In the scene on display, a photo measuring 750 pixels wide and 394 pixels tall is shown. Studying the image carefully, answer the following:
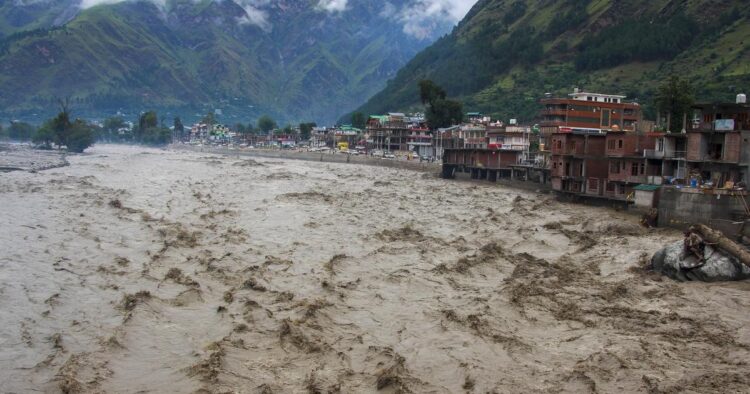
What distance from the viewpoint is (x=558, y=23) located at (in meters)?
189

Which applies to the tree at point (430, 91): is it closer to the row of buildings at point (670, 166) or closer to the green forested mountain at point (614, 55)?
the green forested mountain at point (614, 55)

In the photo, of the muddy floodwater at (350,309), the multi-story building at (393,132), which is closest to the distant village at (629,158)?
the muddy floodwater at (350,309)

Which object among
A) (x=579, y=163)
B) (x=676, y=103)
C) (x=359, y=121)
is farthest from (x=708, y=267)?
(x=359, y=121)

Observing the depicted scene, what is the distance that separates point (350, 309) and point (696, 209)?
26.2 m

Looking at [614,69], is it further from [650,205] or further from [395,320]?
[395,320]

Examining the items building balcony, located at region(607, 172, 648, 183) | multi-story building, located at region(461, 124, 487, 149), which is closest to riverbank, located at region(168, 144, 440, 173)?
multi-story building, located at region(461, 124, 487, 149)

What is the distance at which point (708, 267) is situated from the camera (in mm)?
27344

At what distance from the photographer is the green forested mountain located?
12925 cm

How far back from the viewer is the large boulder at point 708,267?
27141mm

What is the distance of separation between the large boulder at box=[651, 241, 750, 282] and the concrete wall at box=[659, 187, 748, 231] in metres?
8.63

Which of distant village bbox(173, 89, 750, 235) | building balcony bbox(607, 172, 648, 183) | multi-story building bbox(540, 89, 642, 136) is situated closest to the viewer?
distant village bbox(173, 89, 750, 235)

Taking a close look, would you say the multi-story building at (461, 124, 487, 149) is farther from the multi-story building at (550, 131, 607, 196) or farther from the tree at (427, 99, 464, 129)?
the multi-story building at (550, 131, 607, 196)

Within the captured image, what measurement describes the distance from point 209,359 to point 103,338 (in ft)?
12.4

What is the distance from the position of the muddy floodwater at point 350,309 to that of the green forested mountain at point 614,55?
3418 inches
